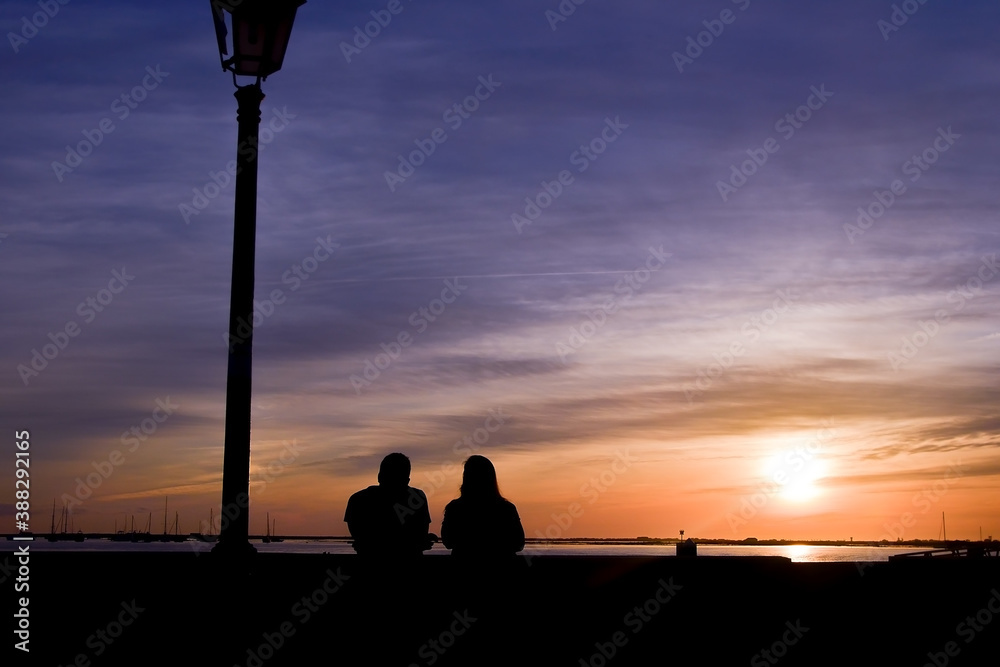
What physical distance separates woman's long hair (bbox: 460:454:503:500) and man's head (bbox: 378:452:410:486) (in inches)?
19.7

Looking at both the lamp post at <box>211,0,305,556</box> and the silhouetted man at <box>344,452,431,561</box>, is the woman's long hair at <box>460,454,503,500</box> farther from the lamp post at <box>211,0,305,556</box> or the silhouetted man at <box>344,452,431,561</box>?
the lamp post at <box>211,0,305,556</box>

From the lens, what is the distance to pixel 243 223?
5.98 meters

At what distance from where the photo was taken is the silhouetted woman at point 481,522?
23.5 ft

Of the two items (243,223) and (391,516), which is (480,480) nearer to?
(391,516)

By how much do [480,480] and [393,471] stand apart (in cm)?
69

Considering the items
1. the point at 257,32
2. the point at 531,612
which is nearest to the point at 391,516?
the point at 531,612

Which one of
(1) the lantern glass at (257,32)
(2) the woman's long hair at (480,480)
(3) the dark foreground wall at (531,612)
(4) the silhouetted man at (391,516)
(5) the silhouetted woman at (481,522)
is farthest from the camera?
(2) the woman's long hair at (480,480)

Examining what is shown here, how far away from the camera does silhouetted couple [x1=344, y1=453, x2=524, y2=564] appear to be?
23.0ft

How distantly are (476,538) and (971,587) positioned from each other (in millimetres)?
3866

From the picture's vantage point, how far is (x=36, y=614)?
656cm

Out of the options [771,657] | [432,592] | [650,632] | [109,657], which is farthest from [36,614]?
[771,657]

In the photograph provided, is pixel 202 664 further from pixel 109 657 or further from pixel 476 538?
pixel 476 538

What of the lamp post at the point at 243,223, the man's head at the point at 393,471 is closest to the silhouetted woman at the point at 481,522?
the man's head at the point at 393,471

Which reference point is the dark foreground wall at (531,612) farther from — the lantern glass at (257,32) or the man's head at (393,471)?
the lantern glass at (257,32)
